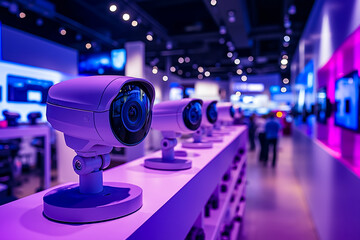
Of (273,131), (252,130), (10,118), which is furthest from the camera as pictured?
(252,130)

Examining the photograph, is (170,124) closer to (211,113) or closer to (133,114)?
(133,114)

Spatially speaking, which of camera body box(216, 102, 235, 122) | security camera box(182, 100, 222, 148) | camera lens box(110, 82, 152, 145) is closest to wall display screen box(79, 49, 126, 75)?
camera body box(216, 102, 235, 122)

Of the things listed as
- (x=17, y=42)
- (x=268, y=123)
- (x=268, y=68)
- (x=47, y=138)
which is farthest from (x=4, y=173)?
(x=268, y=68)

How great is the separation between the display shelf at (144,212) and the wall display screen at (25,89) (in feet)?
18.2

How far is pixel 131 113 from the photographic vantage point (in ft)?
2.56

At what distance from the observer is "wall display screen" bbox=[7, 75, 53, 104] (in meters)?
6.05

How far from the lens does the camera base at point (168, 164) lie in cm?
118

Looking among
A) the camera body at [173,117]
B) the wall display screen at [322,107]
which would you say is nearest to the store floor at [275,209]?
the wall display screen at [322,107]

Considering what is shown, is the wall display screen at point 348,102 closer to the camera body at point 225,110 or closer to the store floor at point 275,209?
the camera body at point 225,110

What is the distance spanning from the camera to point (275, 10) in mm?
8039

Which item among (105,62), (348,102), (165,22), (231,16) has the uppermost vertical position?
(165,22)

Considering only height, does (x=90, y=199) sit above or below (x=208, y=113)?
below

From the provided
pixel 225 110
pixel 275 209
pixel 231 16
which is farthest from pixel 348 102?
pixel 231 16

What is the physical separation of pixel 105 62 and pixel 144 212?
17.3 ft
